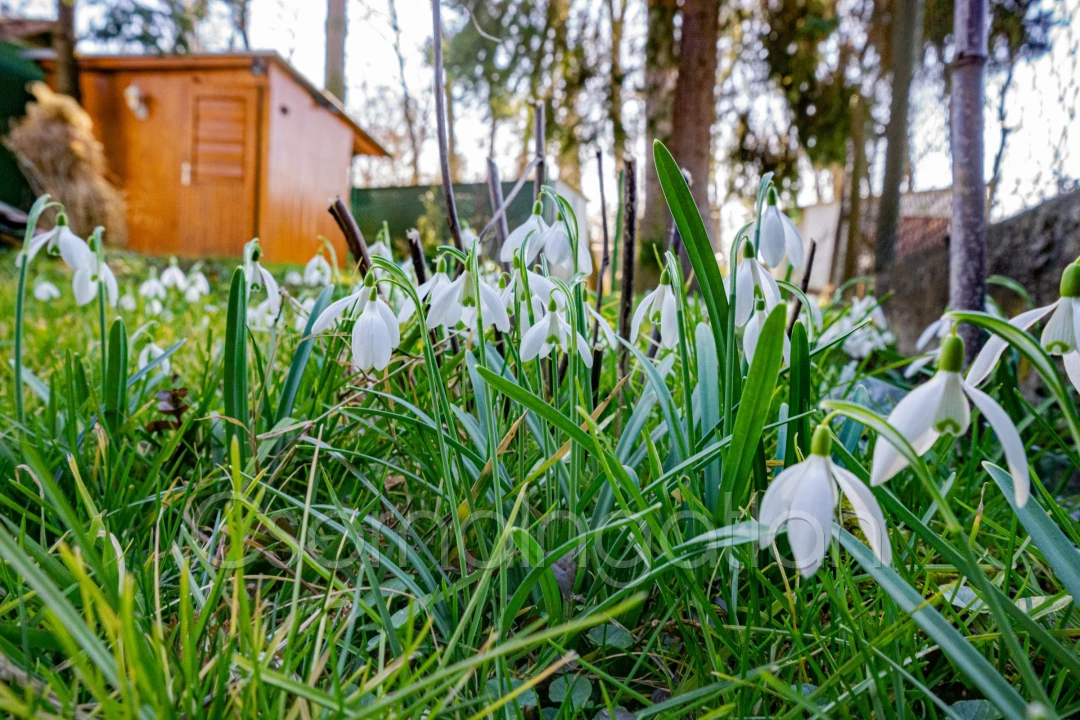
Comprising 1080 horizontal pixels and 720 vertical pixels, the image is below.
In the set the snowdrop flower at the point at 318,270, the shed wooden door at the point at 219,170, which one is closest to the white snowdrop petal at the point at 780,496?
the snowdrop flower at the point at 318,270

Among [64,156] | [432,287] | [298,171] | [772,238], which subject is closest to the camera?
[772,238]

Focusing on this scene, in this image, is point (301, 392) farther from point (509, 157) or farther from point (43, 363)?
point (509, 157)

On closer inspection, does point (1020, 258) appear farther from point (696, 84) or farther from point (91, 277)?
point (696, 84)

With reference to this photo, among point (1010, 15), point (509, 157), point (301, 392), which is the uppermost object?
point (509, 157)

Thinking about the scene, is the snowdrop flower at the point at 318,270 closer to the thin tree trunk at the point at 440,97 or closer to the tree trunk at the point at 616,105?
the thin tree trunk at the point at 440,97

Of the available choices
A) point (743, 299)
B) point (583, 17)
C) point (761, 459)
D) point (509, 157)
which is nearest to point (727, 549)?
point (761, 459)

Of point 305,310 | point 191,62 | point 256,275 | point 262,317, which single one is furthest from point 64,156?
point 256,275
